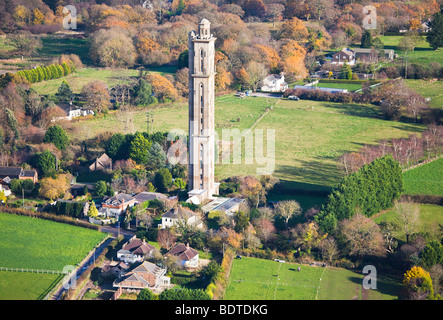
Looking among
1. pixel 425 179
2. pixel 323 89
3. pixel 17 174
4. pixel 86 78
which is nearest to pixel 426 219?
pixel 425 179

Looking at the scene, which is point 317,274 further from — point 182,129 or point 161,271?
point 182,129

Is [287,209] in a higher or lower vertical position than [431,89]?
lower

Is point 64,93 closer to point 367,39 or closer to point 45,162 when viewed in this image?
point 45,162

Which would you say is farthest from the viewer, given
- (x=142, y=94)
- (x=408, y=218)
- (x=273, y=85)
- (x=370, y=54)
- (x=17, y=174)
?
(x=370, y=54)

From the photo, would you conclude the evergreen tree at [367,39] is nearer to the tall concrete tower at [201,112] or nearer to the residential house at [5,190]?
the tall concrete tower at [201,112]

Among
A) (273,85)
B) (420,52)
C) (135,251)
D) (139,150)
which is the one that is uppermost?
(420,52)

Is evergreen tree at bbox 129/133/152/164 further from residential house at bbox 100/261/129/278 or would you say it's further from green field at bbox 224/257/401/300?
green field at bbox 224/257/401/300
